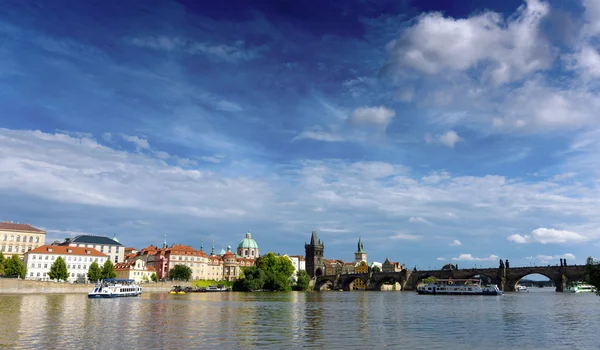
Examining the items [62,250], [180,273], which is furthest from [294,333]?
[180,273]

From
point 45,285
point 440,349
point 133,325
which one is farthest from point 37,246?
point 440,349

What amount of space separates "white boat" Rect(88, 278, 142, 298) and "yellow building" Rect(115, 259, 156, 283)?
62.0 meters

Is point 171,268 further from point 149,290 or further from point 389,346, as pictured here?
point 389,346

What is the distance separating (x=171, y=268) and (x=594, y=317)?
166627 millimetres

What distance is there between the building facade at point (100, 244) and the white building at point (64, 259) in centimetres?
1435

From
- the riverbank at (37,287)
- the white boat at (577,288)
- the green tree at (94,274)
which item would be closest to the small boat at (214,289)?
the green tree at (94,274)

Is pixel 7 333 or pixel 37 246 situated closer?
pixel 7 333

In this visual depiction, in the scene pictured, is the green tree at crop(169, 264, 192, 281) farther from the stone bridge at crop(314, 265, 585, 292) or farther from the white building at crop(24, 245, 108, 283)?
the stone bridge at crop(314, 265, 585, 292)

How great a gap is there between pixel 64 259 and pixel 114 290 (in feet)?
198

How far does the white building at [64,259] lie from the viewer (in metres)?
142

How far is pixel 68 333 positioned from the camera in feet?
112

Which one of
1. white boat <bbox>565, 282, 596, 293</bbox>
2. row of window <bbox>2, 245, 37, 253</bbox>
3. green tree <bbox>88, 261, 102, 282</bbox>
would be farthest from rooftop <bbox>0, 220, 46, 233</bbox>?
white boat <bbox>565, 282, 596, 293</bbox>

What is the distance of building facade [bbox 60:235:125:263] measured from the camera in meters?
175

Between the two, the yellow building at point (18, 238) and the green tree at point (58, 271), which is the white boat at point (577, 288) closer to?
the green tree at point (58, 271)
